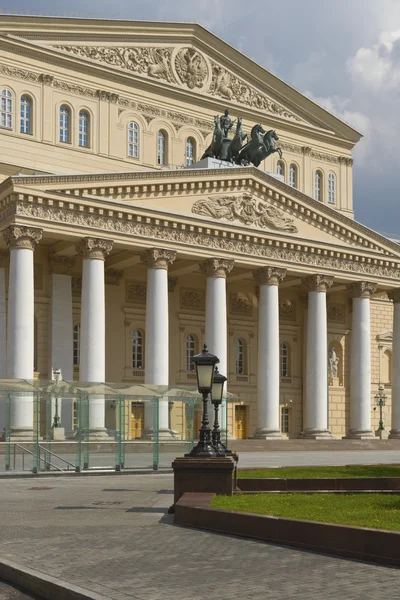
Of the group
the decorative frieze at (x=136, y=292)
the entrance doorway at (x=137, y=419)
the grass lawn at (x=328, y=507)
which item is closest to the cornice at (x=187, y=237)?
the decorative frieze at (x=136, y=292)

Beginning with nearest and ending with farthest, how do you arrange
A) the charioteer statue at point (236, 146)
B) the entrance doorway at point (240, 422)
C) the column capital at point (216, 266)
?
the column capital at point (216, 266) → the charioteer statue at point (236, 146) → the entrance doorway at point (240, 422)

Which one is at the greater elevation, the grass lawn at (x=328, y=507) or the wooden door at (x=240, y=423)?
the grass lawn at (x=328, y=507)

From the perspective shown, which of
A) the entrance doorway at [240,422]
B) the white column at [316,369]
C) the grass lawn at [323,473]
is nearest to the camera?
the grass lawn at [323,473]

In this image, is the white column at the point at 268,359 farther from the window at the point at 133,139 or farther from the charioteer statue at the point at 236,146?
the window at the point at 133,139

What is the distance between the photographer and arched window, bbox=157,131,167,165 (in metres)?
61.3

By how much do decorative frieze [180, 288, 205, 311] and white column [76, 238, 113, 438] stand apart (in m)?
12.0

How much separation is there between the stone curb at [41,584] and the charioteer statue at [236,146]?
43.5m

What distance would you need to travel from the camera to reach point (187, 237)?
49.6m

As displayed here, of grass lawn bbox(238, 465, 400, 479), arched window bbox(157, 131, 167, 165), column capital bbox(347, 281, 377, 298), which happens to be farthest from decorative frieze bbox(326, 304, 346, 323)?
grass lawn bbox(238, 465, 400, 479)

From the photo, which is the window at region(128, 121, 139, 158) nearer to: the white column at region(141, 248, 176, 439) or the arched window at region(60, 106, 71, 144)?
the arched window at region(60, 106, 71, 144)

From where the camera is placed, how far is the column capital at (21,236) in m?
42.5

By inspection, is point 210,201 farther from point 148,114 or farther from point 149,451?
point 149,451

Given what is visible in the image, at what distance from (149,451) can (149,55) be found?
3382cm

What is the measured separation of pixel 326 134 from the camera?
71000 millimetres
